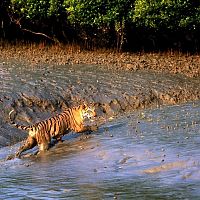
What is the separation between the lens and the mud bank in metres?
16.6

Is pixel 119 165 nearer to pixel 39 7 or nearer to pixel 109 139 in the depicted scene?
pixel 109 139

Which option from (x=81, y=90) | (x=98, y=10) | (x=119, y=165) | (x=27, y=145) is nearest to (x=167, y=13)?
(x=98, y=10)

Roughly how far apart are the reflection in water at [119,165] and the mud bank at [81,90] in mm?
2777

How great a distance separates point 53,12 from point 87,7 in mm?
1622

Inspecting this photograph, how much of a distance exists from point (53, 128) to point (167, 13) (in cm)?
1026

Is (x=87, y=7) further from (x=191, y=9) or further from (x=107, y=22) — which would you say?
(x=191, y=9)

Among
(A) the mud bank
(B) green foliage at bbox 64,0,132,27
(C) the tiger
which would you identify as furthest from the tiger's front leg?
(B) green foliage at bbox 64,0,132,27

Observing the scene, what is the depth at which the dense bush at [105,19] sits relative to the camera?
72.9ft

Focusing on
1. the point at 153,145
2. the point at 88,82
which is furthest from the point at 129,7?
the point at 153,145

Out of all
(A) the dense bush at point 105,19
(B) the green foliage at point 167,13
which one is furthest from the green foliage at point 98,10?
(B) the green foliage at point 167,13

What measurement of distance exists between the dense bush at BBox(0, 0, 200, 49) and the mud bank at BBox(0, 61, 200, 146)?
2.94 metres

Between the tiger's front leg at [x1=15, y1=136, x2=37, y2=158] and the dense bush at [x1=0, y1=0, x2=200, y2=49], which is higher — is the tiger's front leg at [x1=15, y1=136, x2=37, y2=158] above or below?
below

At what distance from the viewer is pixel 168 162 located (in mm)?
10078

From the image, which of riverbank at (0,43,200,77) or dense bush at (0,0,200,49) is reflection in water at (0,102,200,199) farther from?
dense bush at (0,0,200,49)
